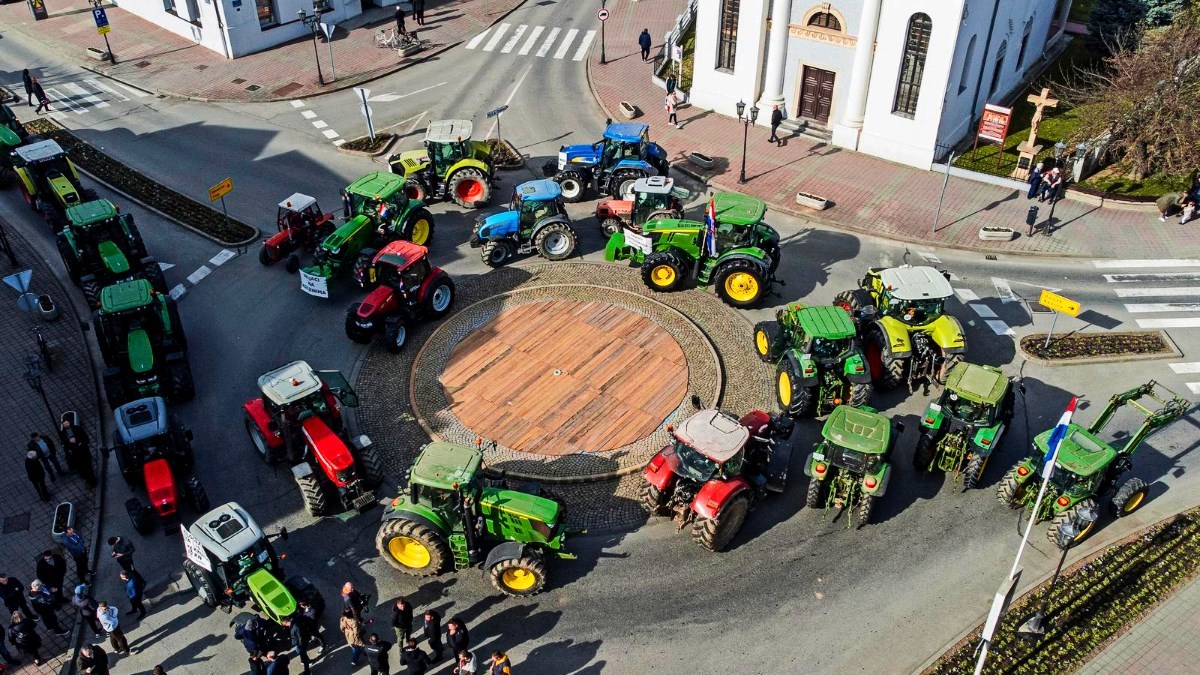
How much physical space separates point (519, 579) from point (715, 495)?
395cm

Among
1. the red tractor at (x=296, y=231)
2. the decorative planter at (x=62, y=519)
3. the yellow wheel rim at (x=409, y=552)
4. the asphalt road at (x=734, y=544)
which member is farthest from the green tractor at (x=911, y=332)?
the decorative planter at (x=62, y=519)

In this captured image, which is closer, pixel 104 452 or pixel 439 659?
pixel 439 659

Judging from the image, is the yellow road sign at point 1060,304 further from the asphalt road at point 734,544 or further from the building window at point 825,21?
the building window at point 825,21

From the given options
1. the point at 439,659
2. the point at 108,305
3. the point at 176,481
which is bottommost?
the point at 439,659

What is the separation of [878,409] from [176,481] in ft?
50.5

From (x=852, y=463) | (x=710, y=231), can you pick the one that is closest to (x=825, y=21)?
(x=710, y=231)

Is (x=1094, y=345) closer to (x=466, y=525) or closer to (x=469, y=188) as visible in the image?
(x=466, y=525)

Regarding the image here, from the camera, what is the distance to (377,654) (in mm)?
15453

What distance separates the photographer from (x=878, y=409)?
21.8m

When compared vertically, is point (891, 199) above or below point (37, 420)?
above

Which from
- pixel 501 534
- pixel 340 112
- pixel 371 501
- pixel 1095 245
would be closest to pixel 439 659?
pixel 501 534

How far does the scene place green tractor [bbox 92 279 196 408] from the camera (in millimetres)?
21047

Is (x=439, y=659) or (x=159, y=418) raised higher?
(x=159, y=418)

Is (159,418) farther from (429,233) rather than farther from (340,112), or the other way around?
(340,112)
